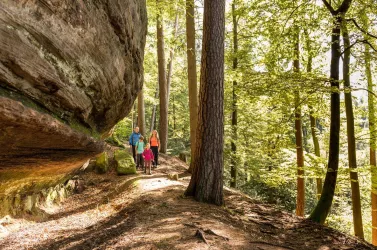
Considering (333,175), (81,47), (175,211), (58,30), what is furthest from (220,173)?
(58,30)

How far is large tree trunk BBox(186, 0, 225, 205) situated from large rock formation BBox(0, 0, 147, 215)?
2096 mm

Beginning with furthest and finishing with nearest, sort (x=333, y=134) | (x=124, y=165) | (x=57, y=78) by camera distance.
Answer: (x=124, y=165) < (x=333, y=134) < (x=57, y=78)

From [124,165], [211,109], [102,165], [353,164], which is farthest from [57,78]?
[353,164]

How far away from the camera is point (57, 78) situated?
15.7ft

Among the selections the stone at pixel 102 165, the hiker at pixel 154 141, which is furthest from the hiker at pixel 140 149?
the stone at pixel 102 165

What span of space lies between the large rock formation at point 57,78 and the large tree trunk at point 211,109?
2.10 metres

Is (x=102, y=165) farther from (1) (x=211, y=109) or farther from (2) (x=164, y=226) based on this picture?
(2) (x=164, y=226)

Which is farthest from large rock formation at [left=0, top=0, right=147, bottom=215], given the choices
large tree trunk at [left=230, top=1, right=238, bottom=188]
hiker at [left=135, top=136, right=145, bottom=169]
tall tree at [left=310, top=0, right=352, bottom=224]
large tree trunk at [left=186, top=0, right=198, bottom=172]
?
large tree trunk at [left=230, top=1, right=238, bottom=188]

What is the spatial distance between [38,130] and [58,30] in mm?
1718

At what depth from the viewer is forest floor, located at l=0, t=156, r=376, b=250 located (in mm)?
5152

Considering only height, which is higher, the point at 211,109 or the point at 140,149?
the point at 211,109

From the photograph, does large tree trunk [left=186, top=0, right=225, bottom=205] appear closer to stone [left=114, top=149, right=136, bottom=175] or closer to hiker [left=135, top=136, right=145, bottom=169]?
stone [left=114, top=149, right=136, bottom=175]

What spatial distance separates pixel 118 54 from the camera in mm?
6750

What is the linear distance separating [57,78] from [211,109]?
3.99 metres
